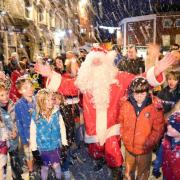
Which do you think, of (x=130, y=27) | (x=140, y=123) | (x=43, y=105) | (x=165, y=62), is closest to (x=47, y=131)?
(x=43, y=105)

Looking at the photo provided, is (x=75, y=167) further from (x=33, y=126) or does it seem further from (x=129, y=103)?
(x=129, y=103)

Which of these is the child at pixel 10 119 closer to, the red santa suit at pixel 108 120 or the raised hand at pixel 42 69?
the raised hand at pixel 42 69

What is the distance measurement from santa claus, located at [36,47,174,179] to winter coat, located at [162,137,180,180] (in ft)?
2.75

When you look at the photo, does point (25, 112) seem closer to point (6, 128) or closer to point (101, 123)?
point (6, 128)

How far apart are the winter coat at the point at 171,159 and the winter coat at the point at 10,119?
78.7 inches

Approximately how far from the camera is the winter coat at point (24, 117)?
447 centimetres

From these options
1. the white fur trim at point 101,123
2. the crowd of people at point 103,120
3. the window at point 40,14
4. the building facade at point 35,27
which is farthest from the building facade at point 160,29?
the white fur trim at point 101,123

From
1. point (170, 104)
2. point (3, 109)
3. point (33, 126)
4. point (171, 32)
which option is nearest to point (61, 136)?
point (33, 126)

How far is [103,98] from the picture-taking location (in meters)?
4.29

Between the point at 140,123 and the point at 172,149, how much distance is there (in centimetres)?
60

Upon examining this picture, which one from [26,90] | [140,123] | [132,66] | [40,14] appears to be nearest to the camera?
[140,123]

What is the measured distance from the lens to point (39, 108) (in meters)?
4.12

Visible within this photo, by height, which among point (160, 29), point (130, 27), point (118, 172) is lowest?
point (118, 172)

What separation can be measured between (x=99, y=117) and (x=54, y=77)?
3.01 ft
